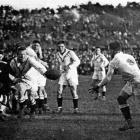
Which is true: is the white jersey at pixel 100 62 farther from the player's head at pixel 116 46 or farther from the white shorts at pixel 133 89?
the white shorts at pixel 133 89

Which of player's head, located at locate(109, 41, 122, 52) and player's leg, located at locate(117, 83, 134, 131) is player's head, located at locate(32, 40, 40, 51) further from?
player's leg, located at locate(117, 83, 134, 131)

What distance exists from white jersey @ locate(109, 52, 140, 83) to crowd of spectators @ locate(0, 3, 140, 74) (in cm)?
3949

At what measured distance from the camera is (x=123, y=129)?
8.45 metres

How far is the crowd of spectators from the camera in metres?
58.0

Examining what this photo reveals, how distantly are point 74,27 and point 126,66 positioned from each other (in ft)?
220

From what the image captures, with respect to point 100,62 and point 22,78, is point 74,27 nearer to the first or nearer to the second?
point 100,62


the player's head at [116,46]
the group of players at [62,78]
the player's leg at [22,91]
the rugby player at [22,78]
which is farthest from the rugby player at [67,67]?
the player's head at [116,46]

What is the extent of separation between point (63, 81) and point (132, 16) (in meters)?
75.2

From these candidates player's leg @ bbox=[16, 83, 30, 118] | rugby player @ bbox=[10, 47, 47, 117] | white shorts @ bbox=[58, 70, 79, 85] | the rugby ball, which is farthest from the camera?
white shorts @ bbox=[58, 70, 79, 85]

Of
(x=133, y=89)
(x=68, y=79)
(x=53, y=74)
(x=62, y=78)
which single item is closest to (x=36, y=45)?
(x=62, y=78)

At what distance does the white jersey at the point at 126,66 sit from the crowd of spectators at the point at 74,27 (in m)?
39.5

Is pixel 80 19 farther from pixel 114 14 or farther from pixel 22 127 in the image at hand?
pixel 22 127

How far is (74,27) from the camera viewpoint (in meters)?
75.1

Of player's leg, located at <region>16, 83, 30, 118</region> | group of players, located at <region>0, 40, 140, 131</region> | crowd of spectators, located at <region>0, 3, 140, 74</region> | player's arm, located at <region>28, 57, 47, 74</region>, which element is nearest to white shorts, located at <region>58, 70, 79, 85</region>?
group of players, located at <region>0, 40, 140, 131</region>
